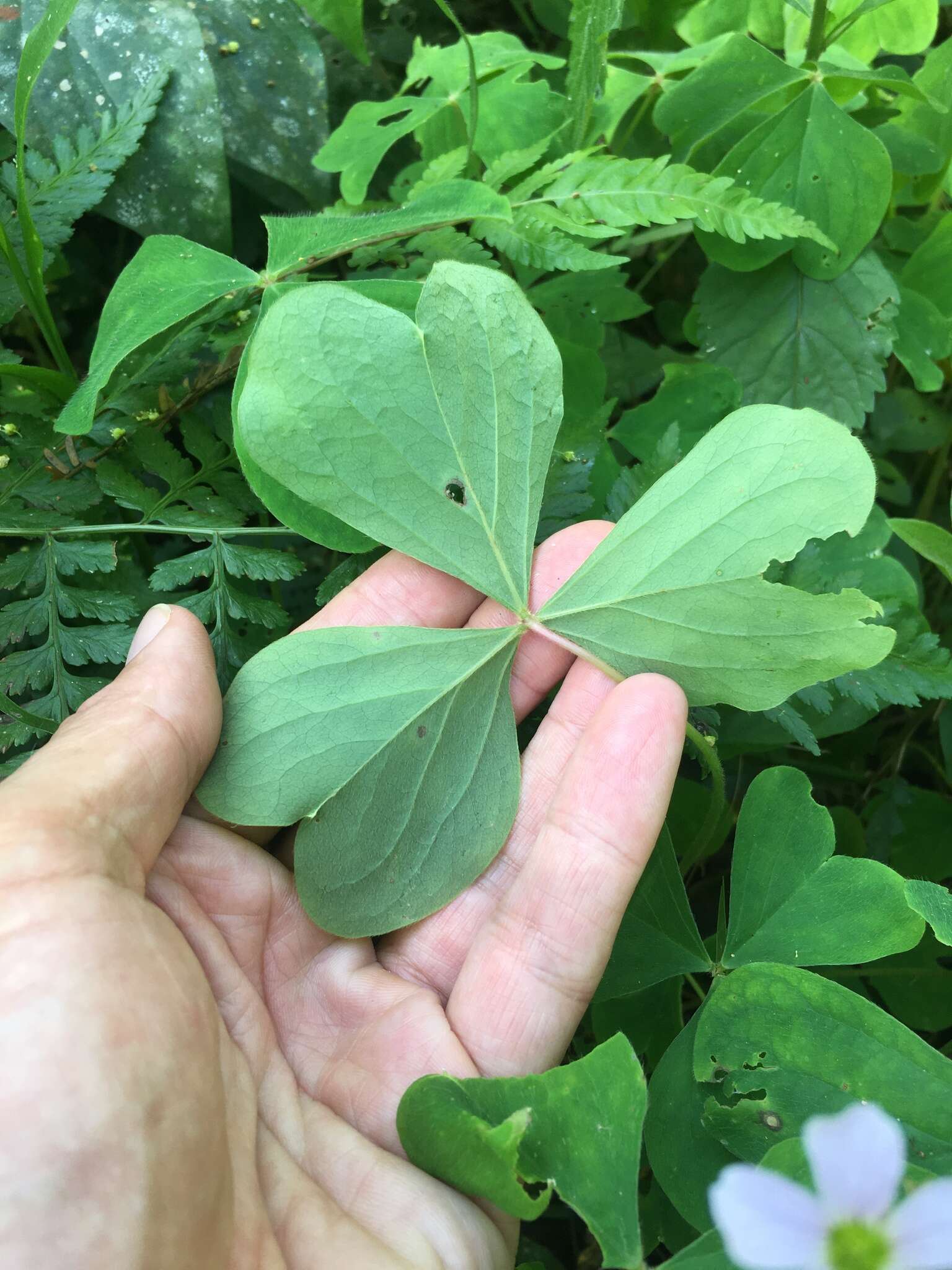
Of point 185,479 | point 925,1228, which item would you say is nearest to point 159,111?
point 185,479

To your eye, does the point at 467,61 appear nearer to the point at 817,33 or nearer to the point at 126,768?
the point at 817,33

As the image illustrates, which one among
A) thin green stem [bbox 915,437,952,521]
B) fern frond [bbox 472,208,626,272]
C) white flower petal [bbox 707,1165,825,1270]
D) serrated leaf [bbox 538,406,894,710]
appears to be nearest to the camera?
white flower petal [bbox 707,1165,825,1270]

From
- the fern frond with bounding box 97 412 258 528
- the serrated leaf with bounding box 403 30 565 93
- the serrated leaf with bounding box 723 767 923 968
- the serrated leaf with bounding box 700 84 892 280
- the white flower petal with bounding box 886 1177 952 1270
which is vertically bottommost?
the serrated leaf with bounding box 723 767 923 968

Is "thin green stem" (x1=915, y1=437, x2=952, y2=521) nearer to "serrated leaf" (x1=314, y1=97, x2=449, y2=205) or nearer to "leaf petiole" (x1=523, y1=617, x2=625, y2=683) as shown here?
"leaf petiole" (x1=523, y1=617, x2=625, y2=683)

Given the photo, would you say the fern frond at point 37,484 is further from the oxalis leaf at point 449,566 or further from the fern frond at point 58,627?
the oxalis leaf at point 449,566

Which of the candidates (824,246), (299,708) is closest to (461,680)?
(299,708)

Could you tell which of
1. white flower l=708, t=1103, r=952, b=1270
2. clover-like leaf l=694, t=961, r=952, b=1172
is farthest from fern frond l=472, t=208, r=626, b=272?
white flower l=708, t=1103, r=952, b=1270
